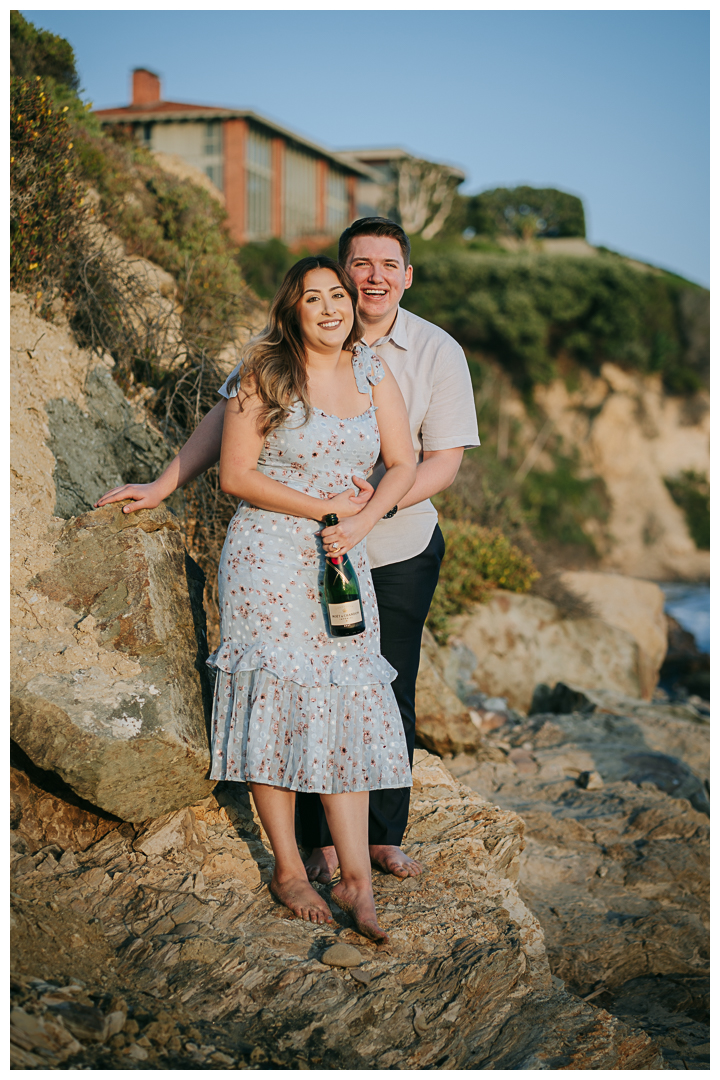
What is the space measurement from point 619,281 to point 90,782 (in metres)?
23.0

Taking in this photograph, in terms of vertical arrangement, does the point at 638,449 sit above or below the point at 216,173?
below

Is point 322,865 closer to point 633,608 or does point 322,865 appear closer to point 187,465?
point 187,465

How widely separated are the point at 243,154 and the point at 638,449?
14.1 m

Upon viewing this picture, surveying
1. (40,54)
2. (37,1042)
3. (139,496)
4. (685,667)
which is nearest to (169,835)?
(37,1042)

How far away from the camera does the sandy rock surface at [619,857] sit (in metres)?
3.78

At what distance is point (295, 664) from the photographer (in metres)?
3.00

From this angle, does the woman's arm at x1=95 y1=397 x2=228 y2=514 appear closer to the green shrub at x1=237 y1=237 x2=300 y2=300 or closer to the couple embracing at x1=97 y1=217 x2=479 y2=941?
the couple embracing at x1=97 y1=217 x2=479 y2=941

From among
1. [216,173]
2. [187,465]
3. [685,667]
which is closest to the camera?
[187,465]

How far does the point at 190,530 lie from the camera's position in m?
4.72

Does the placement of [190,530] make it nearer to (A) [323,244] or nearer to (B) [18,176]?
(B) [18,176]

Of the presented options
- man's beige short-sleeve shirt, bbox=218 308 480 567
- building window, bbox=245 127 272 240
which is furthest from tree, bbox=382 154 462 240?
man's beige short-sleeve shirt, bbox=218 308 480 567

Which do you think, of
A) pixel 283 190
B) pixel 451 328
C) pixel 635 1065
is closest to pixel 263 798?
pixel 635 1065

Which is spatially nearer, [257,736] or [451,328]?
[257,736]

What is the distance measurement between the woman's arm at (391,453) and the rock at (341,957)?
54.2 inches
